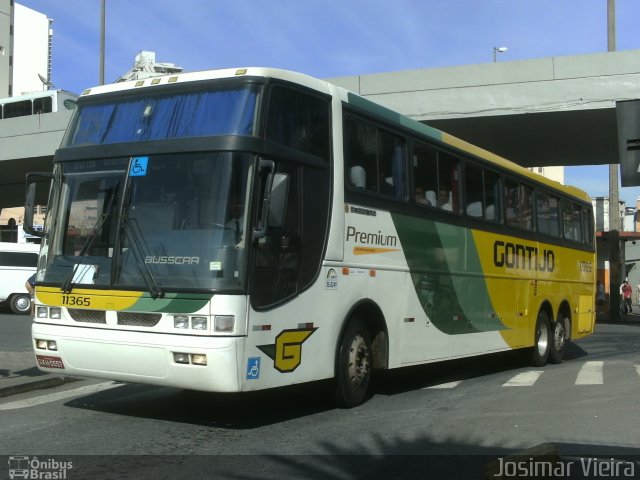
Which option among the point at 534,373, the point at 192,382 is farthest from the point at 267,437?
the point at 534,373

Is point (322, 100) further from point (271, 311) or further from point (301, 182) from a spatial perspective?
point (271, 311)

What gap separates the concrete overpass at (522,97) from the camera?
55.3ft

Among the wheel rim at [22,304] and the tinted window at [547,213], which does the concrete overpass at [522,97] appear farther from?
the wheel rim at [22,304]

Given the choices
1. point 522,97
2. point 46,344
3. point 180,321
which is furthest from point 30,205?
point 522,97

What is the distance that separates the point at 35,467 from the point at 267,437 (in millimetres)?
2016

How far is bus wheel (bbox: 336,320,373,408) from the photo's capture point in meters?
7.25

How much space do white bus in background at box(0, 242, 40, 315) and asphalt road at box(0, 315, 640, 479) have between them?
16.4 metres

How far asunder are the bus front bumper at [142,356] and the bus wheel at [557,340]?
9.11 metres

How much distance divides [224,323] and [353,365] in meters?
2.11

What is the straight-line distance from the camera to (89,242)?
6.57 m

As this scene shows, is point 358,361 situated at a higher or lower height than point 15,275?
lower

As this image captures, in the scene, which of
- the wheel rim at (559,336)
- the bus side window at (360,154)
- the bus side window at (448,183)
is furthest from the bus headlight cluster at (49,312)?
the wheel rim at (559,336)

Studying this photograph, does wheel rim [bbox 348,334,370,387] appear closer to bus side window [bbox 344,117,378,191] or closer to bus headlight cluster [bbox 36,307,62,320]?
bus side window [bbox 344,117,378,191]

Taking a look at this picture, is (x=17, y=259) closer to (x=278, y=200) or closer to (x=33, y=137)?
(x=33, y=137)
